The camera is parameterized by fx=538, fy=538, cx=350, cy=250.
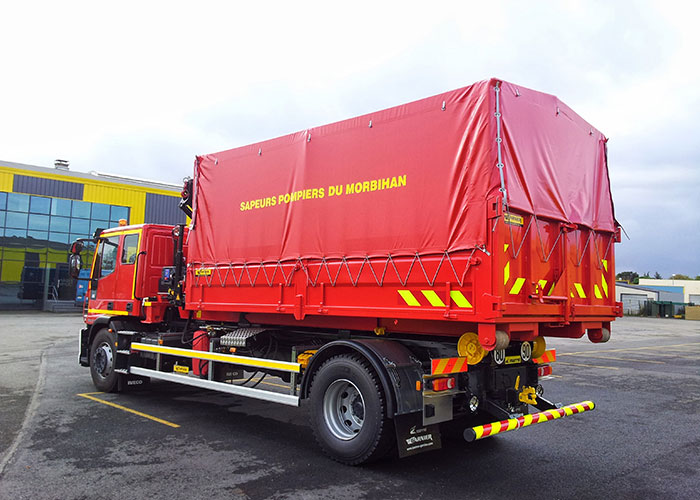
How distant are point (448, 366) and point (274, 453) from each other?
2.13m

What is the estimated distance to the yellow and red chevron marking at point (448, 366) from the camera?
5.10 m

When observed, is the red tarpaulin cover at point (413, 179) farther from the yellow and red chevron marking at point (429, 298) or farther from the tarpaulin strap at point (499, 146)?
the yellow and red chevron marking at point (429, 298)

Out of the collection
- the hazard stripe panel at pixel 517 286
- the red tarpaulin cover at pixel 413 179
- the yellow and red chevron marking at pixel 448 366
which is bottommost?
the yellow and red chevron marking at pixel 448 366

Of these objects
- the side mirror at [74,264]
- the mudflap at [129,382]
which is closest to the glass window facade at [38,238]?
the side mirror at [74,264]

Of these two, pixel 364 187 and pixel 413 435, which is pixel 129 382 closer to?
pixel 364 187

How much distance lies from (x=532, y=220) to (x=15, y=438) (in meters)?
6.15

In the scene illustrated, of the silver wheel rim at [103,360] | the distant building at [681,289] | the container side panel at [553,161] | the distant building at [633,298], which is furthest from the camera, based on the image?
the distant building at [681,289]

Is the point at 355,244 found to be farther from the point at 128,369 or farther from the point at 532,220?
the point at 128,369

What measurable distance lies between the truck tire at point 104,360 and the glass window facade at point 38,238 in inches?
1191

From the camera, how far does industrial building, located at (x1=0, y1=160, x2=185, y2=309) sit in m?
34.4

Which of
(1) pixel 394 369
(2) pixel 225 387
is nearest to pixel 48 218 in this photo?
(2) pixel 225 387

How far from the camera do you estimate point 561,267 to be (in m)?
5.56

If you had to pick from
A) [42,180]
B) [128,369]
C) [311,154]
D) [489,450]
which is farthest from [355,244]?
[42,180]

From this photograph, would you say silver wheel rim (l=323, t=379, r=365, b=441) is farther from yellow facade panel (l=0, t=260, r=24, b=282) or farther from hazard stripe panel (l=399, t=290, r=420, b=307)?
yellow facade panel (l=0, t=260, r=24, b=282)
